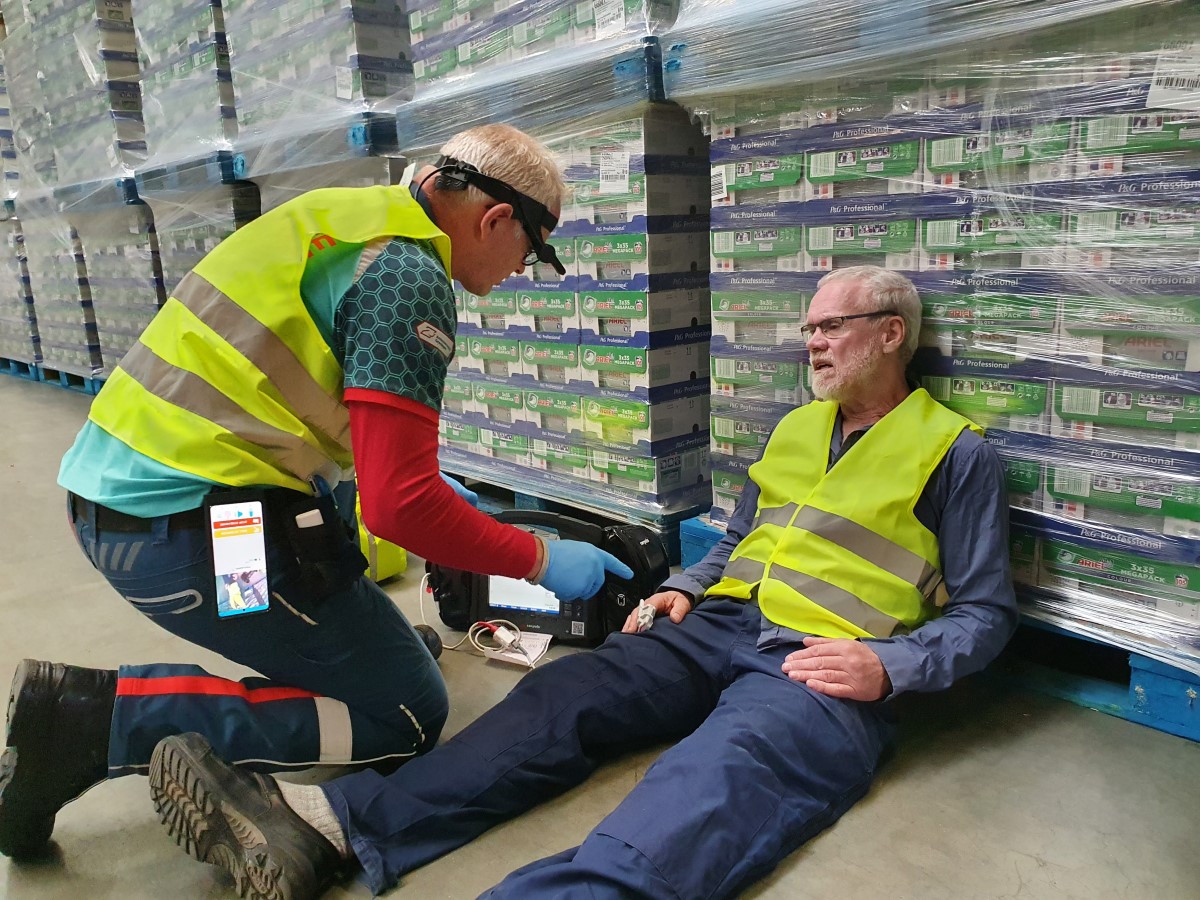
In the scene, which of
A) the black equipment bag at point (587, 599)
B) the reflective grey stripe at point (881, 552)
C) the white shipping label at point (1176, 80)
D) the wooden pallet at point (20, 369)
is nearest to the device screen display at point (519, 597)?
the black equipment bag at point (587, 599)

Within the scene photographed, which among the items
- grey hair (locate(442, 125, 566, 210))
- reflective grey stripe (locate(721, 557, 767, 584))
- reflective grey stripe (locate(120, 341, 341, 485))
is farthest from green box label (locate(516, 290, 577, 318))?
reflective grey stripe (locate(120, 341, 341, 485))

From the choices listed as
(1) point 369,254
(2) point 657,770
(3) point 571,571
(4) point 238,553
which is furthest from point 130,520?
(2) point 657,770

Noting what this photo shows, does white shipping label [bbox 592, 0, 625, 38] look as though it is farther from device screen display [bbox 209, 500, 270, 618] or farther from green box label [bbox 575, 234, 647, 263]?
device screen display [bbox 209, 500, 270, 618]

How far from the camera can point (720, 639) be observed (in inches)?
89.5

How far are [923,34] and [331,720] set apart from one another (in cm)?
215

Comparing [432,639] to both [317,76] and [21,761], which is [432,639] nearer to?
[21,761]

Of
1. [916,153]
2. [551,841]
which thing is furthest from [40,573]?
[916,153]

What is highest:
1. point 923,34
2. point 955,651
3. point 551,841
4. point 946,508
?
point 923,34

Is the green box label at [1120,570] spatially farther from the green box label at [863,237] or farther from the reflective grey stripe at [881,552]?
the green box label at [863,237]

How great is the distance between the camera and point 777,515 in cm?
234

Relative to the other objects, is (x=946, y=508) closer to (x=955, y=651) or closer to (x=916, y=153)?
(x=955, y=651)

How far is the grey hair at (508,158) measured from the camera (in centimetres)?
184

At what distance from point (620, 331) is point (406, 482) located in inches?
67.5

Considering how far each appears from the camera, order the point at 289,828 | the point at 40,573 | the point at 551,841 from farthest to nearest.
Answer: the point at 40,573
the point at 551,841
the point at 289,828
